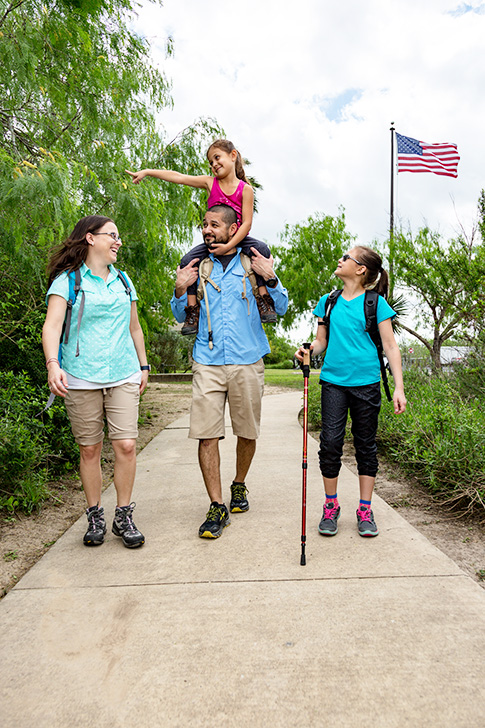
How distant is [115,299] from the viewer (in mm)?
3723

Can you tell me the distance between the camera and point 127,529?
362 cm

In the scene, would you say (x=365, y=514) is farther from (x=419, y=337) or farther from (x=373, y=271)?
(x=419, y=337)

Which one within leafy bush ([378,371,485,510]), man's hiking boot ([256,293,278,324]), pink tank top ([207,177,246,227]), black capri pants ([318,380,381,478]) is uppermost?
pink tank top ([207,177,246,227])

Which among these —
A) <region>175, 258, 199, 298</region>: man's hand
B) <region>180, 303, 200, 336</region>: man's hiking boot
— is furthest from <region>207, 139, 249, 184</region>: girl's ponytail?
<region>180, 303, 200, 336</region>: man's hiking boot

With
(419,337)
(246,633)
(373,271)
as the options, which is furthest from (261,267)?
(419,337)

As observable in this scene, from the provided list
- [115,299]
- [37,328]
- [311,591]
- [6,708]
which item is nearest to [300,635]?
[311,591]

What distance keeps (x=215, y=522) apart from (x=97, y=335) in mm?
1397

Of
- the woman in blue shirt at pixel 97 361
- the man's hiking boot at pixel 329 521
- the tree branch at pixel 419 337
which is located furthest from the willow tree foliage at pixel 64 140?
the tree branch at pixel 419 337

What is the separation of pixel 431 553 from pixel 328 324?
5.10 feet

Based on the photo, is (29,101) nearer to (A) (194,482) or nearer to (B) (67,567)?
(A) (194,482)

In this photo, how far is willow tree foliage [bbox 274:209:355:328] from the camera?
29.5 meters

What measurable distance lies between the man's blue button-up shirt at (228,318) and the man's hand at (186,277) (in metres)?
0.06

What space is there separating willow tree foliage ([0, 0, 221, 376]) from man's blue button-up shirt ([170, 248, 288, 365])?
1588 mm

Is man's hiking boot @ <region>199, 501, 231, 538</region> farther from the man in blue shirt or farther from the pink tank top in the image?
the pink tank top
